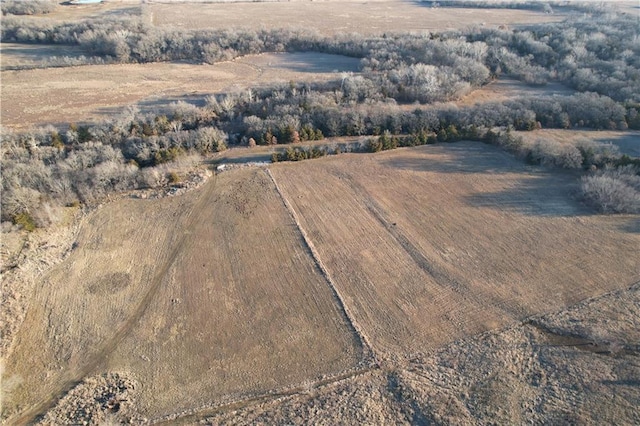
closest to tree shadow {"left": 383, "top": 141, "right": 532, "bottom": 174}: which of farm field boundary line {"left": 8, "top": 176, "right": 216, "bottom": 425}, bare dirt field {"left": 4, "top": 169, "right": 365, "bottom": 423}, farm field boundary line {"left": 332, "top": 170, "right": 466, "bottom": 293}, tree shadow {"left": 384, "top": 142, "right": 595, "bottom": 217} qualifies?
tree shadow {"left": 384, "top": 142, "right": 595, "bottom": 217}

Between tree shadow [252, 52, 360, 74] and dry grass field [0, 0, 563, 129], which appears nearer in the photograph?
dry grass field [0, 0, 563, 129]

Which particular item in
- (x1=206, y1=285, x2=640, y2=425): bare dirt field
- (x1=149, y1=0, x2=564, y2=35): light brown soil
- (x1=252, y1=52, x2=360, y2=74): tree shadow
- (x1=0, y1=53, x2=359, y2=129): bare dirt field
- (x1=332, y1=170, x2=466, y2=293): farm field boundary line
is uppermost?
(x1=149, y1=0, x2=564, y2=35): light brown soil

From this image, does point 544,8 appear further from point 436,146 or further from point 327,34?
point 436,146

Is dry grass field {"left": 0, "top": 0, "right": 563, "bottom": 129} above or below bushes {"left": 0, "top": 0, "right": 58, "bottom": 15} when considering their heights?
below

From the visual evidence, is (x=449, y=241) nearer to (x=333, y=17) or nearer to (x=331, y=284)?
(x=331, y=284)

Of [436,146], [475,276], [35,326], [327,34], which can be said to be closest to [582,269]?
[475,276]

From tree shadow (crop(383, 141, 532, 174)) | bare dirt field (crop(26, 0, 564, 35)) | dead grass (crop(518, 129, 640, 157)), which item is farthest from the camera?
bare dirt field (crop(26, 0, 564, 35))

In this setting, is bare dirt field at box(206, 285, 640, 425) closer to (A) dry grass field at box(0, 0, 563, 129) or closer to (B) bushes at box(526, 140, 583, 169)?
(B) bushes at box(526, 140, 583, 169)
